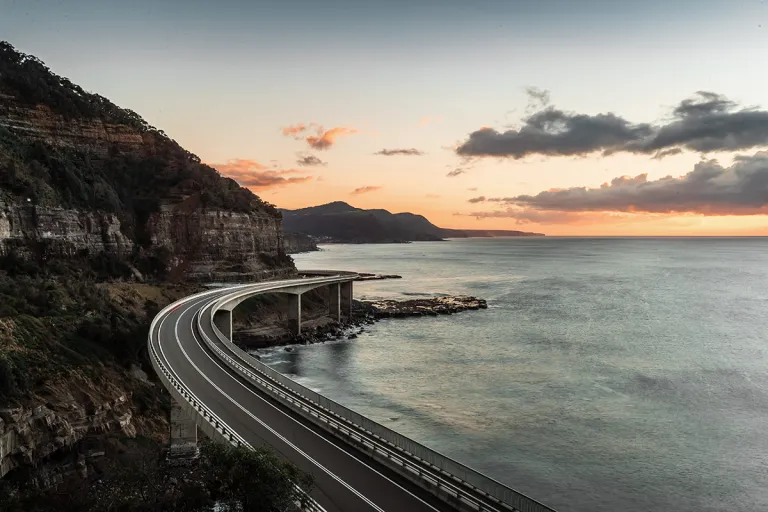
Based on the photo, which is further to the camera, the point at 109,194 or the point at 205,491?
the point at 109,194

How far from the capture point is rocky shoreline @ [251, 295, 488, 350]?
249ft

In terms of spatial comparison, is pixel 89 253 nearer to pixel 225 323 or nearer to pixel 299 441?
pixel 225 323

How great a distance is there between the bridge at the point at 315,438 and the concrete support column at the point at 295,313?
3452cm

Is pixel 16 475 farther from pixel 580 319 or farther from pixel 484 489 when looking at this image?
pixel 580 319

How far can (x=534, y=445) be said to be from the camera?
37281 millimetres

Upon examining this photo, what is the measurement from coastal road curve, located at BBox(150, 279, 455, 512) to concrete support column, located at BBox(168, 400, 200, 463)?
6.40ft

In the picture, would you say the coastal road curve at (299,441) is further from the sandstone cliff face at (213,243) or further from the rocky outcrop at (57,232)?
the sandstone cliff face at (213,243)

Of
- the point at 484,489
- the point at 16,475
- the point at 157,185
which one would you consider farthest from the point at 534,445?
the point at 157,185

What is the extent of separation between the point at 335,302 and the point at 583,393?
49.2 meters

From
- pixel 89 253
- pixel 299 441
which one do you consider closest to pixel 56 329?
pixel 299 441

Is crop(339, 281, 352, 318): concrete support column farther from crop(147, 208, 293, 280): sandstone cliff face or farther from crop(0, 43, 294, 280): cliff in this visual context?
crop(0, 43, 294, 280): cliff

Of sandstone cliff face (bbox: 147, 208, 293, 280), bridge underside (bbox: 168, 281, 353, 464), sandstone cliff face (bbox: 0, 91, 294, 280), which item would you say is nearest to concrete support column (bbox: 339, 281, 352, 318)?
bridge underside (bbox: 168, 281, 353, 464)

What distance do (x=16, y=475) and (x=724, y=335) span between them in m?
82.3

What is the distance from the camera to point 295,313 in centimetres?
7981
